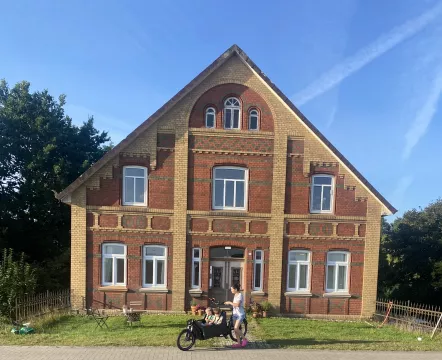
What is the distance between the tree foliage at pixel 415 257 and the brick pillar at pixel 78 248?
21865 millimetres

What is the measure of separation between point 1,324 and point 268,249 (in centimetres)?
983

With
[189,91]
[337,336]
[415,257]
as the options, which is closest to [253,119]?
[189,91]

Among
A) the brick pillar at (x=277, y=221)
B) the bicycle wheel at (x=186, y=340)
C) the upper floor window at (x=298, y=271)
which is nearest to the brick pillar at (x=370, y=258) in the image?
the upper floor window at (x=298, y=271)

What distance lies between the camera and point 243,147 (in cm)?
1249

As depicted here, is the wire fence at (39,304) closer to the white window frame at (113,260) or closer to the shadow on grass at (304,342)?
the white window frame at (113,260)

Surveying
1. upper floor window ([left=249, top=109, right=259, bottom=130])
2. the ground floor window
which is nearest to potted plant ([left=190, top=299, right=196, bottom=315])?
the ground floor window

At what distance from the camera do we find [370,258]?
41.8 ft

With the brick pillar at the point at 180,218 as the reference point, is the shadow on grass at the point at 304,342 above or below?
below

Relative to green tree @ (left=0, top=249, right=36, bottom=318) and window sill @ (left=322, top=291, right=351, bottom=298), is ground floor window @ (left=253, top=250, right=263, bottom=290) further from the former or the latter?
green tree @ (left=0, top=249, right=36, bottom=318)

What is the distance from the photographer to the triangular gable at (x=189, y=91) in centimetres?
1195

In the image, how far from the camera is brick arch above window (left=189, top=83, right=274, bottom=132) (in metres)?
12.5

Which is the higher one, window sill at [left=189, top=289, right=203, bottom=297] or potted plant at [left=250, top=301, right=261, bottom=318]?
window sill at [left=189, top=289, right=203, bottom=297]

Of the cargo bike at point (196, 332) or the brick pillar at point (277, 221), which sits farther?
the brick pillar at point (277, 221)

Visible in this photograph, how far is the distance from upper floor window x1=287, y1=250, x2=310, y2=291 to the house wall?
0.26 meters
